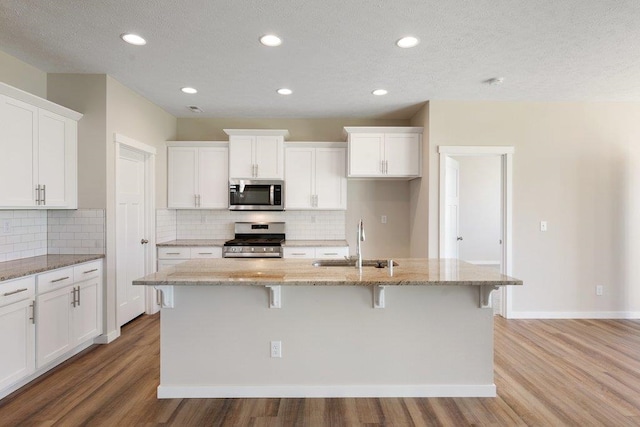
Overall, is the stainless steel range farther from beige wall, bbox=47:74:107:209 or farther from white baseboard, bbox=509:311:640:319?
white baseboard, bbox=509:311:640:319

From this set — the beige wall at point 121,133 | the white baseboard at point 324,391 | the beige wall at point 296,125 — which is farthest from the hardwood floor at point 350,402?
the beige wall at point 296,125

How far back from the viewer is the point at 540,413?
2.30 m

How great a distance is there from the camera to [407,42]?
9.05 ft

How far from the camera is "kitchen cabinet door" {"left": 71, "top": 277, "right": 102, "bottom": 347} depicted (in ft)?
10.2

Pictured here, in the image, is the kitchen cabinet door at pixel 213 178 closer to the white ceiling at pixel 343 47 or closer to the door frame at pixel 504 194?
the white ceiling at pixel 343 47

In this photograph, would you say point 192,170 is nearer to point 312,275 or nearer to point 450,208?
point 312,275

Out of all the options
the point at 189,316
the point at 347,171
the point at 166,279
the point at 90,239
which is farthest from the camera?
the point at 347,171

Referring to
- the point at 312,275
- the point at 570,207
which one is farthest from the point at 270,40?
the point at 570,207

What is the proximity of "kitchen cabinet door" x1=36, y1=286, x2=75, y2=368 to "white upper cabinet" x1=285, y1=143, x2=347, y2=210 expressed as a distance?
8.97ft

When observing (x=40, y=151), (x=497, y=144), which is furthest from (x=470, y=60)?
(x=40, y=151)

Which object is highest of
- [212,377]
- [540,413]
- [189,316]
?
[189,316]

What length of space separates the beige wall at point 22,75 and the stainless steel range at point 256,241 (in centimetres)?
252

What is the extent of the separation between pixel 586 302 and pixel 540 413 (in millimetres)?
2738

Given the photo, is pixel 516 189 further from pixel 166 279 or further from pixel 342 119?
pixel 166 279
